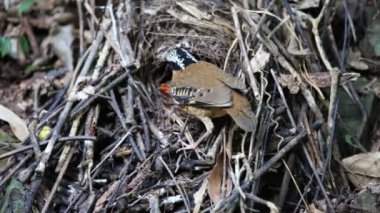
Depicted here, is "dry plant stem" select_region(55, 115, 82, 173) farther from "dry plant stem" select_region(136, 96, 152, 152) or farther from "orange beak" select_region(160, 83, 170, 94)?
"orange beak" select_region(160, 83, 170, 94)

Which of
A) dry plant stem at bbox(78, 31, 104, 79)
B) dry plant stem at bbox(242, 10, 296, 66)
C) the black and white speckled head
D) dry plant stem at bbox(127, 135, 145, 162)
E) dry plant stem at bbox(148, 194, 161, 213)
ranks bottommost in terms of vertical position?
dry plant stem at bbox(148, 194, 161, 213)

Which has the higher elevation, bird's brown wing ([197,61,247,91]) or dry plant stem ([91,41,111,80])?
bird's brown wing ([197,61,247,91])

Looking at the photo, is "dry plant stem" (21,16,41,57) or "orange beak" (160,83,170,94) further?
"dry plant stem" (21,16,41,57)

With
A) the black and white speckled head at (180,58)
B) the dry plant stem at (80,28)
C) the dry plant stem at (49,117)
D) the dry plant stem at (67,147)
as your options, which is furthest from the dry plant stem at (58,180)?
the dry plant stem at (80,28)

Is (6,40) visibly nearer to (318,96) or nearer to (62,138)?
(62,138)

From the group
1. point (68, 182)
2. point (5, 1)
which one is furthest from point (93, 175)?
point (5, 1)

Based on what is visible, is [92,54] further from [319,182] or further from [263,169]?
[319,182]

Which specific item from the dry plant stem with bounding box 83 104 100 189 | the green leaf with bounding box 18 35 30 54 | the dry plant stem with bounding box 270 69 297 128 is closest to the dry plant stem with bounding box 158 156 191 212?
the dry plant stem with bounding box 83 104 100 189
